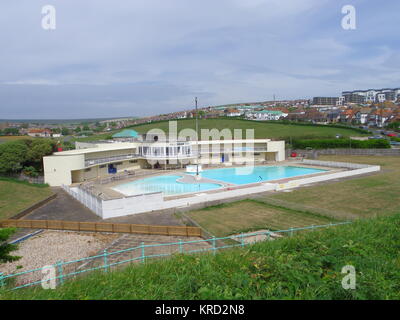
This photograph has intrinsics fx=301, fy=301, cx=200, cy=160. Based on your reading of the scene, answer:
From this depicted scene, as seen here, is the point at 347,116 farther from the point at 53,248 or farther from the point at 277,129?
the point at 53,248

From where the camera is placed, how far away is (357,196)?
22219mm

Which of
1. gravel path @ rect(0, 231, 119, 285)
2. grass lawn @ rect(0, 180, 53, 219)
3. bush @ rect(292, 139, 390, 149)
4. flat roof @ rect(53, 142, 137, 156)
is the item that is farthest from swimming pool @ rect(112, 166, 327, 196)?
bush @ rect(292, 139, 390, 149)

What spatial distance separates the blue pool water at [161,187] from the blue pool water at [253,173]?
3722 mm

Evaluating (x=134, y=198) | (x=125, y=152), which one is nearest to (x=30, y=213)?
(x=134, y=198)

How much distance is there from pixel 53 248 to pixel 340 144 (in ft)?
148

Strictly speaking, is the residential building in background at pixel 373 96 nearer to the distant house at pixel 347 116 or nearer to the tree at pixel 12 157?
the distant house at pixel 347 116

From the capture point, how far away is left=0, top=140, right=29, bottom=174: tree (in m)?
30.0

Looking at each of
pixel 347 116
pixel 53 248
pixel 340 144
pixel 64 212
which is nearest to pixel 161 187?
pixel 64 212

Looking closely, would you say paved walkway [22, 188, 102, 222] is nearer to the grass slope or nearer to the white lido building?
the white lido building

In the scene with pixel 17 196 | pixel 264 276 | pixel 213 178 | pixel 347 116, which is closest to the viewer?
pixel 264 276

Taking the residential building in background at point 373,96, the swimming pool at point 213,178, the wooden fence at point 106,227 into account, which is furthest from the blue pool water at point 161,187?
the residential building in background at point 373,96

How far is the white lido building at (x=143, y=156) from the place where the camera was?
28828mm

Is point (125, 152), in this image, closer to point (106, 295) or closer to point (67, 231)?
point (67, 231)
